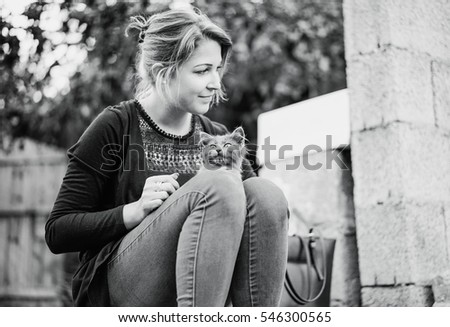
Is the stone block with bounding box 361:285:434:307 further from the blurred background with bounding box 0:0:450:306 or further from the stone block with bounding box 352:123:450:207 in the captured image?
the stone block with bounding box 352:123:450:207

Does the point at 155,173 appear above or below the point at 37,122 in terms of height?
below

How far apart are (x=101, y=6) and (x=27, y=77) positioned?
633mm

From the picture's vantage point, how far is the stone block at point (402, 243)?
2326mm

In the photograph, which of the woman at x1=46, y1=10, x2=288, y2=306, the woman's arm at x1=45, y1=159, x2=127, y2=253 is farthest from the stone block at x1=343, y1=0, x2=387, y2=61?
the woman's arm at x1=45, y1=159, x2=127, y2=253

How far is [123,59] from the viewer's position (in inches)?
158

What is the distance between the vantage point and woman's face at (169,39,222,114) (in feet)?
6.80

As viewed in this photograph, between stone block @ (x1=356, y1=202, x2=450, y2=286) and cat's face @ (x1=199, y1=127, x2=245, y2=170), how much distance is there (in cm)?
74

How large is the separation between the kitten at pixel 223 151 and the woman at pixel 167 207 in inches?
2.4

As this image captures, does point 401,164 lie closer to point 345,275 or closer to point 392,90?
point 392,90

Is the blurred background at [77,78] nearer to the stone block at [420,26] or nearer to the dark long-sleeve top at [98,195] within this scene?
the dark long-sleeve top at [98,195]

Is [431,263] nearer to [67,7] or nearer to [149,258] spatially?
[149,258]

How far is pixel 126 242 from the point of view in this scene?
178 cm

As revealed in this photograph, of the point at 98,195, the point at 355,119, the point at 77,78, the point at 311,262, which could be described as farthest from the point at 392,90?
the point at 77,78
